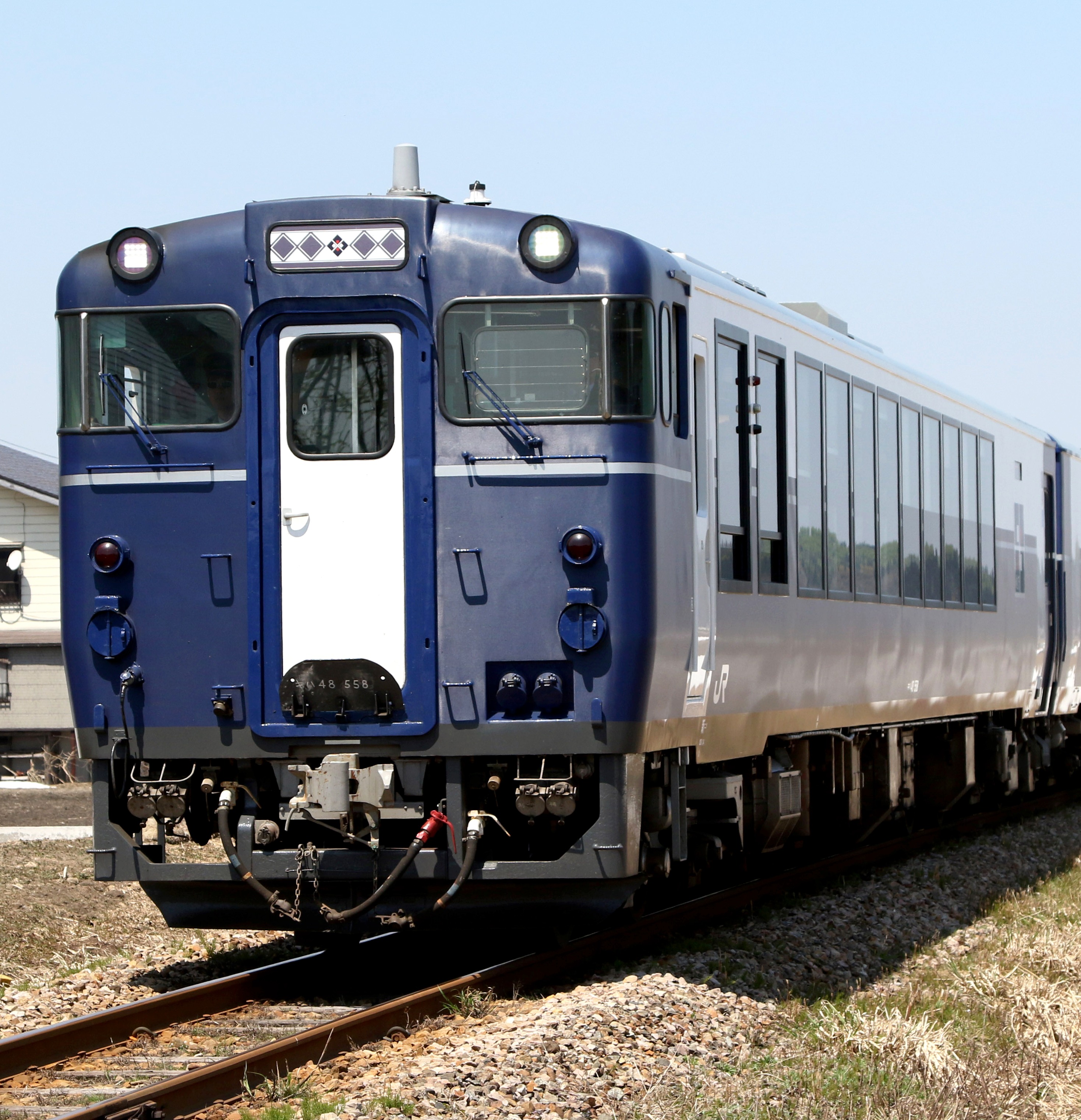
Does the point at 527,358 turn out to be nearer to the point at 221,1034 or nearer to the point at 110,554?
the point at 110,554

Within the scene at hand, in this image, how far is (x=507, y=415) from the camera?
7.91 meters

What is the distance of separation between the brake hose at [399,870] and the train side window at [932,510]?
6.19 metres

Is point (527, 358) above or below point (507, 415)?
above

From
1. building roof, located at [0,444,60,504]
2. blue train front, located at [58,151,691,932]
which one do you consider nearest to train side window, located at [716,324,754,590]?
blue train front, located at [58,151,691,932]

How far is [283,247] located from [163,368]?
78 centimetres

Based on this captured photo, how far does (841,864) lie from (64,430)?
6.29 meters

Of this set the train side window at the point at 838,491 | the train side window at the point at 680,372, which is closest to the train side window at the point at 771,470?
the train side window at the point at 838,491

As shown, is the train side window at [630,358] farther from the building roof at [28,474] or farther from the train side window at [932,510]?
the building roof at [28,474]

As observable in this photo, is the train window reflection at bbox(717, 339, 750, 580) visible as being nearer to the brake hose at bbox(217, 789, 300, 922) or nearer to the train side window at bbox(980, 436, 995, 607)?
the brake hose at bbox(217, 789, 300, 922)

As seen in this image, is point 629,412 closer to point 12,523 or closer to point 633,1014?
point 633,1014

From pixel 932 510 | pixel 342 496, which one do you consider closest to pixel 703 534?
pixel 342 496

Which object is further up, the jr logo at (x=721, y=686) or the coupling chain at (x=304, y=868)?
the jr logo at (x=721, y=686)

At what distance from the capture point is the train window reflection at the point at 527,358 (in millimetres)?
7918

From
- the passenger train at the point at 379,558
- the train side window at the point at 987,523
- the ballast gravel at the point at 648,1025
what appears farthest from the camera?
the train side window at the point at 987,523
